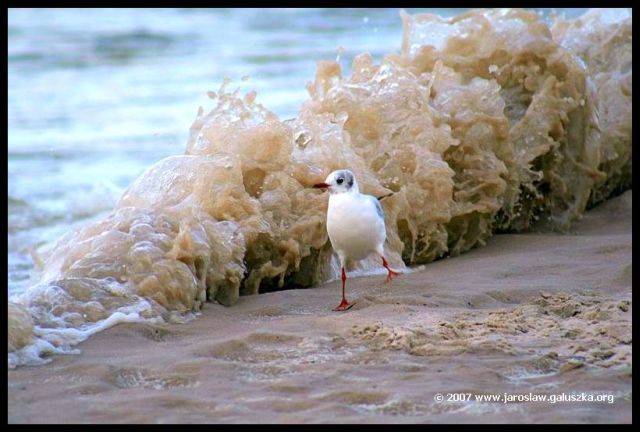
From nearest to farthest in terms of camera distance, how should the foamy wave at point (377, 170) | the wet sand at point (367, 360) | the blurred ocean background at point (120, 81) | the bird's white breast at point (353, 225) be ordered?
1. the wet sand at point (367, 360)
2. the foamy wave at point (377, 170)
3. the bird's white breast at point (353, 225)
4. the blurred ocean background at point (120, 81)

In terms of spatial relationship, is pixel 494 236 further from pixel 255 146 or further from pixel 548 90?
pixel 255 146

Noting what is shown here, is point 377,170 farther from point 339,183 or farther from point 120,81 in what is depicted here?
point 120,81

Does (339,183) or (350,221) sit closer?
(350,221)

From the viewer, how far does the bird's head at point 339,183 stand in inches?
220

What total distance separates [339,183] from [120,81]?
9.76 metres

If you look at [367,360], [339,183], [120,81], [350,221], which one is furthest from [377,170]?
[120,81]

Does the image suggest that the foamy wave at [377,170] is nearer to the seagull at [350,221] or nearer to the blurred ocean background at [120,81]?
the seagull at [350,221]

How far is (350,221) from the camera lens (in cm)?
549

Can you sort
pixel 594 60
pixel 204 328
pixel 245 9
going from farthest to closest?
pixel 245 9, pixel 594 60, pixel 204 328

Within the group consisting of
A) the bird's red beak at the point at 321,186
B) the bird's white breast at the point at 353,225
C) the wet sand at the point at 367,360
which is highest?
the bird's red beak at the point at 321,186

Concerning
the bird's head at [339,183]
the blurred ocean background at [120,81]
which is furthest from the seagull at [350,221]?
the blurred ocean background at [120,81]
